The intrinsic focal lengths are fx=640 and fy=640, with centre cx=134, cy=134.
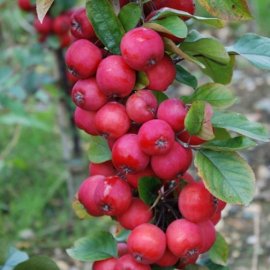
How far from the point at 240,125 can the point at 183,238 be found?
16 cm

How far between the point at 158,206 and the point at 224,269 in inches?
7.0

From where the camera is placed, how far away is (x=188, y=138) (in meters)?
0.82

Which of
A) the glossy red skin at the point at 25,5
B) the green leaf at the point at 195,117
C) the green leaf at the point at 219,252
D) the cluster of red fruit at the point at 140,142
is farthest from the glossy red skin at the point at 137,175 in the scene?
the glossy red skin at the point at 25,5

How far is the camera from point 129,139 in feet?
2.61

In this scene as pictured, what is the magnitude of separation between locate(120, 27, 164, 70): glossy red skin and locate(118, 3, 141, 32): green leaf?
0.03 metres

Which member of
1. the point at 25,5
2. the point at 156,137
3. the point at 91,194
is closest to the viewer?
the point at 156,137

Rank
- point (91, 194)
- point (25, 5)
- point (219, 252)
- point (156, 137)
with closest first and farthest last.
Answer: point (156, 137) < point (91, 194) < point (219, 252) < point (25, 5)

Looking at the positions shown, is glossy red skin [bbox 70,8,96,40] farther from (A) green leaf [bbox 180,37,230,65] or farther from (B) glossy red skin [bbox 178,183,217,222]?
(B) glossy red skin [bbox 178,183,217,222]

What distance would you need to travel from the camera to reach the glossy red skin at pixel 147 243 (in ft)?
2.62

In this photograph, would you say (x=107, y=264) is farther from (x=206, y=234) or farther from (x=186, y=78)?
(x=186, y=78)

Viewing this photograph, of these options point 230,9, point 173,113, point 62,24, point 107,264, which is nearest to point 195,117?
point 173,113

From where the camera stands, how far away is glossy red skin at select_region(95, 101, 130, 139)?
797mm

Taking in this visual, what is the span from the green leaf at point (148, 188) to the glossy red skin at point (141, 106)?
8cm

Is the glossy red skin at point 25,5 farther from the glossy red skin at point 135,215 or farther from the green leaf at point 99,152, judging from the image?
the glossy red skin at point 135,215
